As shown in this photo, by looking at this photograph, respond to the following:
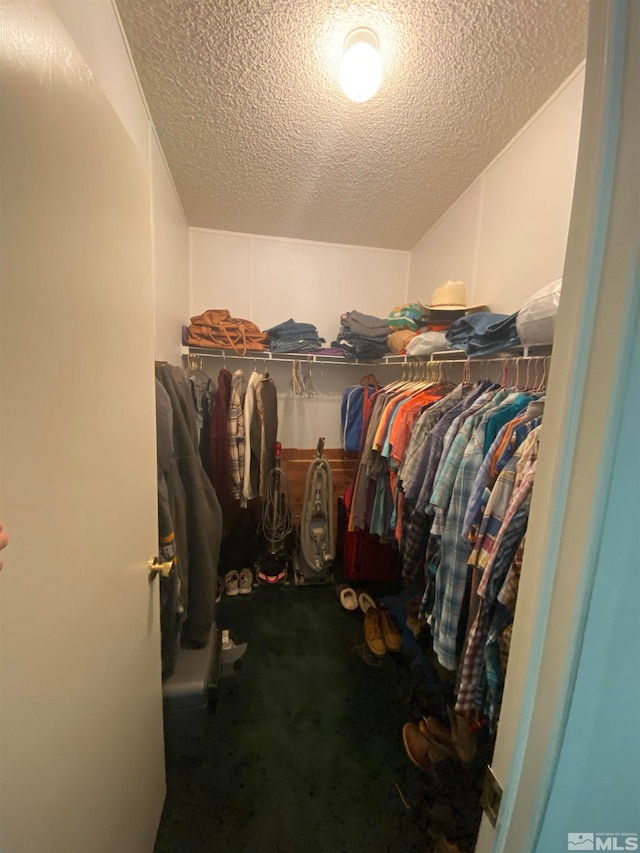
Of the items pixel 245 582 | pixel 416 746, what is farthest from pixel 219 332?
pixel 416 746

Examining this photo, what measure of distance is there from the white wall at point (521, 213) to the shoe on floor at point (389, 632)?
1860mm

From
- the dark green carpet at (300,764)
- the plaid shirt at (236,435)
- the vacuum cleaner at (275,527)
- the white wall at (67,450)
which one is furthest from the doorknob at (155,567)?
the vacuum cleaner at (275,527)

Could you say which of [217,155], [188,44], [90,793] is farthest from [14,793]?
[217,155]

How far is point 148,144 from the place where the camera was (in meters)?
1.33

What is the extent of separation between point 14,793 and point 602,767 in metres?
0.78

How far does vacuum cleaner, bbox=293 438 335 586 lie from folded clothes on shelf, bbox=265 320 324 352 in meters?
0.71

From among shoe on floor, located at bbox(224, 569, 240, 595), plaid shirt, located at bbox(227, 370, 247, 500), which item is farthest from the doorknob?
shoe on floor, located at bbox(224, 569, 240, 595)

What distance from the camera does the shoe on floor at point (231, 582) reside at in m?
2.24

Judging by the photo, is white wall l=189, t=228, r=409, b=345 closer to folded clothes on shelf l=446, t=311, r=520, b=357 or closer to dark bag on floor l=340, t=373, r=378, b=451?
dark bag on floor l=340, t=373, r=378, b=451

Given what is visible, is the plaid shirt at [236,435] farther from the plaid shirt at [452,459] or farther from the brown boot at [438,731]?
the brown boot at [438,731]

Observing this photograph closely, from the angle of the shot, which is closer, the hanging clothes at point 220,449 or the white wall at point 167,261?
the white wall at point 167,261

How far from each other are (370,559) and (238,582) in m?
0.99

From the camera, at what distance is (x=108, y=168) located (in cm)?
64

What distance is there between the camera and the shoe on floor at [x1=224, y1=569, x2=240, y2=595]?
7.35 feet
